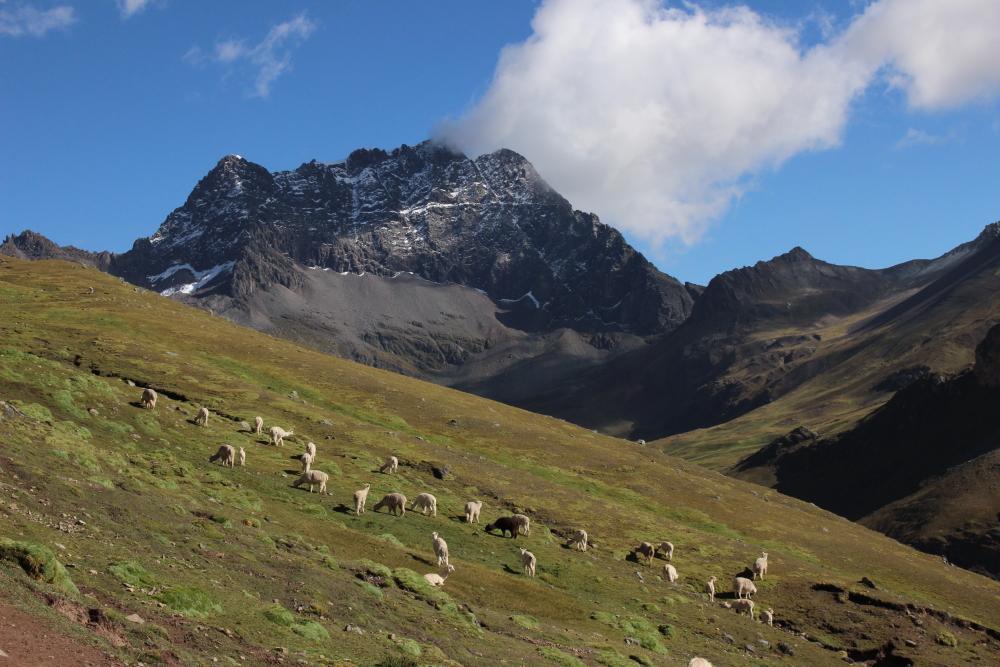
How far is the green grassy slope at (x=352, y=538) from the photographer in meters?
25.6

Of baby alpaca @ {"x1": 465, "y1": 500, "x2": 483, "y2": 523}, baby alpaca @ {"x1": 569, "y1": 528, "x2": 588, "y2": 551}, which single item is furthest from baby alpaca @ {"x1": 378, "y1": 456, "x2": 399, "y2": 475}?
baby alpaca @ {"x1": 569, "y1": 528, "x2": 588, "y2": 551}

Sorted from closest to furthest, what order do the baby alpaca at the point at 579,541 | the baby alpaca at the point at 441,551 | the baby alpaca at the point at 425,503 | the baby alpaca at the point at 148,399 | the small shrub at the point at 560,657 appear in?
the small shrub at the point at 560,657, the baby alpaca at the point at 441,551, the baby alpaca at the point at 425,503, the baby alpaca at the point at 148,399, the baby alpaca at the point at 579,541

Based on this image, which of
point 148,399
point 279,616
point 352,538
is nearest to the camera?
point 279,616

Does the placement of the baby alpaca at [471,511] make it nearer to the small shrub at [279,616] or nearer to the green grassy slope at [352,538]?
the green grassy slope at [352,538]

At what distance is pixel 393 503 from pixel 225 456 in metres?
10.3

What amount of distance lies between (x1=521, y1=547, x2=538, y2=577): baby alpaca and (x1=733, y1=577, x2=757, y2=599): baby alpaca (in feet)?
53.9

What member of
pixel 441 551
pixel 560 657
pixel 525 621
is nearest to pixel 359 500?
pixel 441 551

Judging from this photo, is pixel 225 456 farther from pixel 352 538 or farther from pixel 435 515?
pixel 352 538

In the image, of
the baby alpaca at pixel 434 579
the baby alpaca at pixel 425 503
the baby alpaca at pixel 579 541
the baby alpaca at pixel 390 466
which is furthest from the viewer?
the baby alpaca at pixel 390 466

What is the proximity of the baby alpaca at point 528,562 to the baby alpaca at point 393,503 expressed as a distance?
8.06 metres

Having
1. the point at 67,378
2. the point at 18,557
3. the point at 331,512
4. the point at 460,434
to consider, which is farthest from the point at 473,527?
the point at 460,434

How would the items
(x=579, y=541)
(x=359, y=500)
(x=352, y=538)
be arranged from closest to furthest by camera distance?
(x=352, y=538), (x=359, y=500), (x=579, y=541)

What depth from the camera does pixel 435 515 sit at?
57156 millimetres

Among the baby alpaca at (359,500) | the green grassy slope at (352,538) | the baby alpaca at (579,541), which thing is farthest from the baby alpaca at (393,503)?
the baby alpaca at (579,541)
